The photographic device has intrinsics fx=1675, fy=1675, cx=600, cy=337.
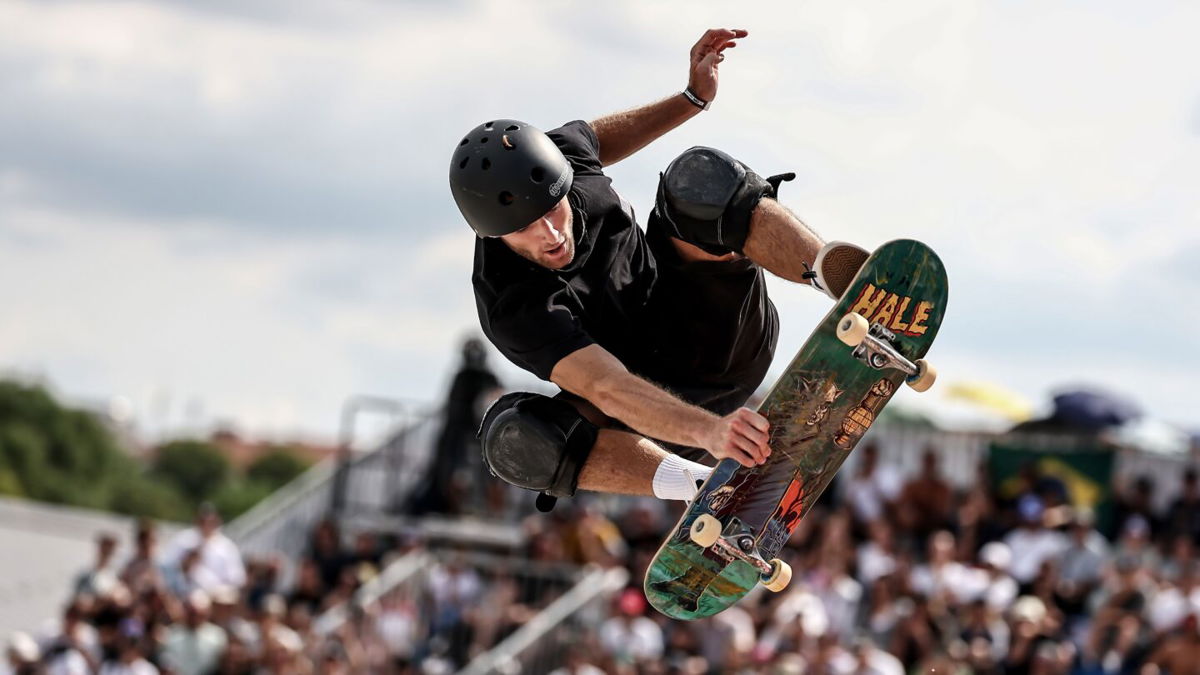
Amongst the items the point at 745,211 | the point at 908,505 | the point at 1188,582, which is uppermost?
the point at 745,211

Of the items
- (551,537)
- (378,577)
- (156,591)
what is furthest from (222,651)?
(551,537)

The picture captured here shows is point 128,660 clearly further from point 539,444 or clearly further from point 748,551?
point 748,551

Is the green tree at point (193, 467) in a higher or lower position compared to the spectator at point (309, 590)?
lower

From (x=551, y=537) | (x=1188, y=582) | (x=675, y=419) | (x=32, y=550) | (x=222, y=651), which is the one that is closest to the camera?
(x=675, y=419)

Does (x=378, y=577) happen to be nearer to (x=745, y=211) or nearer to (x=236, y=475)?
(x=745, y=211)

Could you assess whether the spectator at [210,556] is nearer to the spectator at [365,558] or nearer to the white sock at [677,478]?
the spectator at [365,558]

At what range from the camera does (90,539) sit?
25828mm

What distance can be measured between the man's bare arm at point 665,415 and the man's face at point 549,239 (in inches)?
17.5

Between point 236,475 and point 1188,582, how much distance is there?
66405 millimetres

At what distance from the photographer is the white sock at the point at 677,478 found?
6.17 meters

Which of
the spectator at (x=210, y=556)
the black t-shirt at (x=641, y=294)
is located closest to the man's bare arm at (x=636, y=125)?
the black t-shirt at (x=641, y=294)

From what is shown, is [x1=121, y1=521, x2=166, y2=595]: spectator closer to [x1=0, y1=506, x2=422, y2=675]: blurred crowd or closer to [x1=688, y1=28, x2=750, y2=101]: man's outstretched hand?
[x1=0, y1=506, x2=422, y2=675]: blurred crowd

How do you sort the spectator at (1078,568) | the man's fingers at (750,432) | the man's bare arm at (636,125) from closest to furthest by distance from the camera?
the man's fingers at (750,432) → the man's bare arm at (636,125) → the spectator at (1078,568)

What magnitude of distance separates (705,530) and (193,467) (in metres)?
69.8
